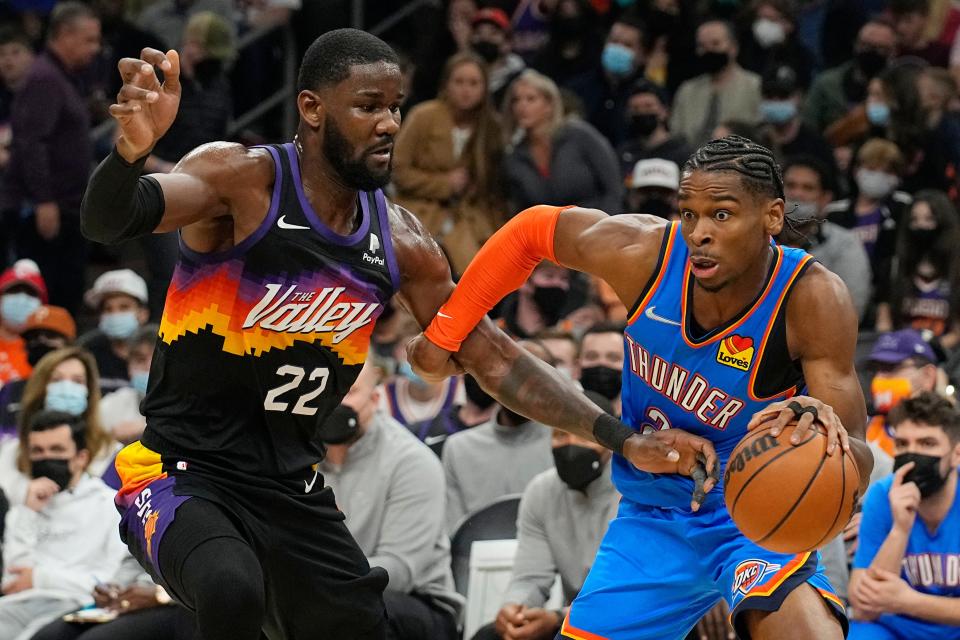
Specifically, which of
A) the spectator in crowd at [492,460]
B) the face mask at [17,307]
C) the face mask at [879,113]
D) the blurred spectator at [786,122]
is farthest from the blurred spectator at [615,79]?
the face mask at [17,307]

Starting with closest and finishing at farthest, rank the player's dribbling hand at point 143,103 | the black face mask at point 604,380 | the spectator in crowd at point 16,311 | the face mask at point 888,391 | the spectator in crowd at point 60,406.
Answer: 1. the player's dribbling hand at point 143,103
2. the black face mask at point 604,380
3. the face mask at point 888,391
4. the spectator in crowd at point 60,406
5. the spectator in crowd at point 16,311

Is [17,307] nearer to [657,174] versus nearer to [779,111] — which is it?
[657,174]

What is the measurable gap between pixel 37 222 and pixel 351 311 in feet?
20.9

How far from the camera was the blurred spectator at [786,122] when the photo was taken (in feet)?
35.3

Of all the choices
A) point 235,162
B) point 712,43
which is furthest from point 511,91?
point 235,162

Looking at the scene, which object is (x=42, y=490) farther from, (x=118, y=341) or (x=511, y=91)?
(x=511, y=91)

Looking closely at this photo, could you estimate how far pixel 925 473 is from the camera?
6.84 meters

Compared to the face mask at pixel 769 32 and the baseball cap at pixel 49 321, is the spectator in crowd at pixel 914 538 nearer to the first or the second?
the face mask at pixel 769 32

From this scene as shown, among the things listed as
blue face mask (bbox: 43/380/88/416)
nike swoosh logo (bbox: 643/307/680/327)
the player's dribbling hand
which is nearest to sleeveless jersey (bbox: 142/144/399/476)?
the player's dribbling hand

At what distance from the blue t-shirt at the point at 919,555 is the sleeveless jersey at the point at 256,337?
9.21 feet

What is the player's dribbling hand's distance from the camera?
4.43m

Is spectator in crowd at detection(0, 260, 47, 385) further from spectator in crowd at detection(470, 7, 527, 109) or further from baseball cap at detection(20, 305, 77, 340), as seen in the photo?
spectator in crowd at detection(470, 7, 527, 109)

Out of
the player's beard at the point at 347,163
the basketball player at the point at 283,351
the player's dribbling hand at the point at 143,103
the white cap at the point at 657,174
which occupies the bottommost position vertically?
the white cap at the point at 657,174

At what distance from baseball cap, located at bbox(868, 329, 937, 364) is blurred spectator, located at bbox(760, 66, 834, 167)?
2.46 metres
